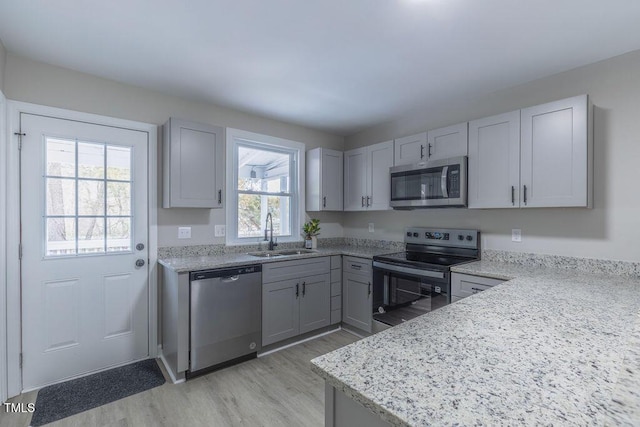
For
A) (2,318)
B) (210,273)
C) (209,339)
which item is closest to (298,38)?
(210,273)

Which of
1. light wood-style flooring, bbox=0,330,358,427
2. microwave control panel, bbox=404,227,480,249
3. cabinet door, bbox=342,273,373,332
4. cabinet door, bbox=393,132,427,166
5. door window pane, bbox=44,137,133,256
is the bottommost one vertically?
light wood-style flooring, bbox=0,330,358,427

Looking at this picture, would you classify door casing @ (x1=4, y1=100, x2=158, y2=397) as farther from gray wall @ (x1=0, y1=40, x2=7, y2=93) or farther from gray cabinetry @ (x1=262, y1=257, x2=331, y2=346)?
gray cabinetry @ (x1=262, y1=257, x2=331, y2=346)

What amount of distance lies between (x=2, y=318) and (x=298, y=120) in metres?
→ 3.09

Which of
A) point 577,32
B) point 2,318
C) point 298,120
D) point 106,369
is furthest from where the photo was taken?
point 298,120

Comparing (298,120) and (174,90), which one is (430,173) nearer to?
(298,120)

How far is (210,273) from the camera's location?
8.17ft

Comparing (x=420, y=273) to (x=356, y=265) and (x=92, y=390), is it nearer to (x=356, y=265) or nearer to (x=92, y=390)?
(x=356, y=265)

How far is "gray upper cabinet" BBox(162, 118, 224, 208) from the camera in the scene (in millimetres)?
2674

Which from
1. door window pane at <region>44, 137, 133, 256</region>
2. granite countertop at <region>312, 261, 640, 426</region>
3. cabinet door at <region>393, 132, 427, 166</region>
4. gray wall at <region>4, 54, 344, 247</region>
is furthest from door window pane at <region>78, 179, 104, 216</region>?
cabinet door at <region>393, 132, 427, 166</region>

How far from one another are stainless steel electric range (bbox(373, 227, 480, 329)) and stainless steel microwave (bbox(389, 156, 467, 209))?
Result: 1.39 ft

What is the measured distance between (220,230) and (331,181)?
1492mm

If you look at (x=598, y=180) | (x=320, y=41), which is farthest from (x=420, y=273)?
(x=320, y=41)

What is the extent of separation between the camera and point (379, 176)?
349 cm

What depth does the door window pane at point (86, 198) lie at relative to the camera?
234 cm
